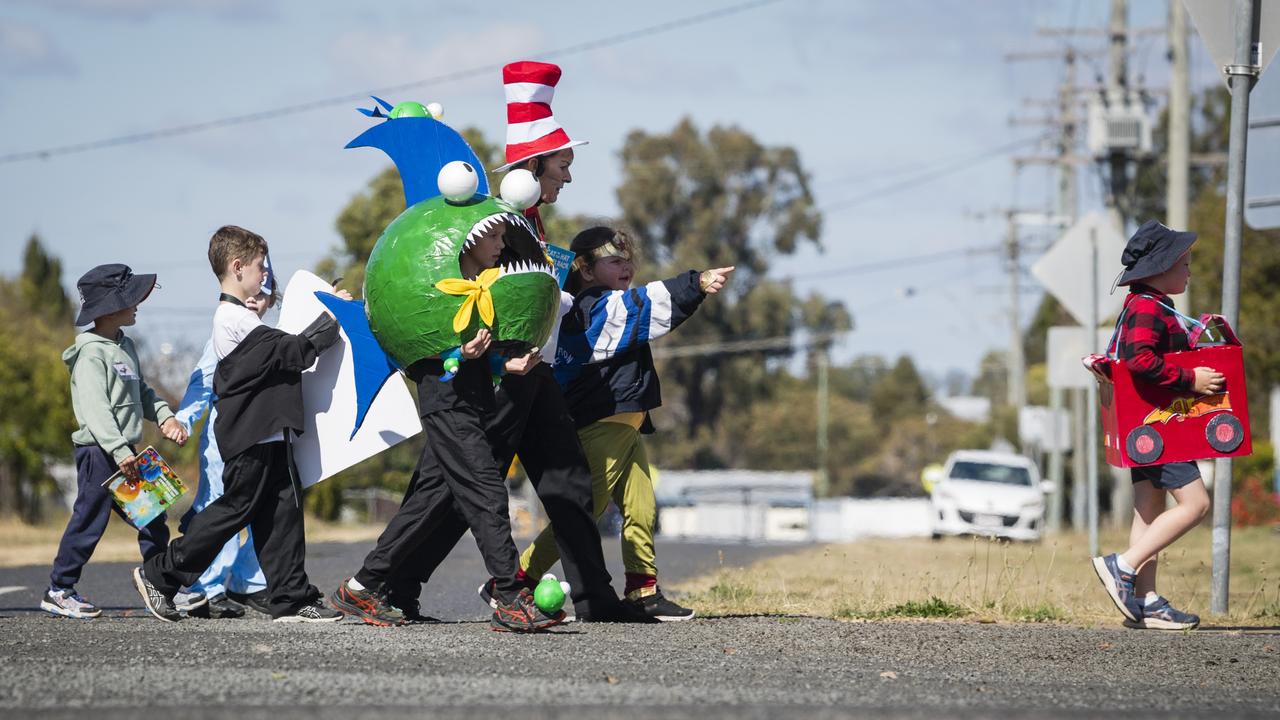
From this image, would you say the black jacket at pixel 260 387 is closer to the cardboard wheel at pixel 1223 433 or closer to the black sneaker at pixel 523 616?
the black sneaker at pixel 523 616

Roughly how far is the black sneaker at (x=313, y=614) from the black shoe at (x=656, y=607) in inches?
49.3

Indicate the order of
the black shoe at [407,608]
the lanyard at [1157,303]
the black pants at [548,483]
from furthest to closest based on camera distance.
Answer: the lanyard at [1157,303]
the black shoe at [407,608]
the black pants at [548,483]

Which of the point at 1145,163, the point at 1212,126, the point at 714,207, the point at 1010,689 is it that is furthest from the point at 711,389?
the point at 1010,689

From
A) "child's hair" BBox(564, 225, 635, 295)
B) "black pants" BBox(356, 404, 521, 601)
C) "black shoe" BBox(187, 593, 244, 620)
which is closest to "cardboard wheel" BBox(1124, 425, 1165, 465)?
"child's hair" BBox(564, 225, 635, 295)

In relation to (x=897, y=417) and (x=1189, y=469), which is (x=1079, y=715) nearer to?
(x=1189, y=469)

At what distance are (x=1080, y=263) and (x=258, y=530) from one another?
25.5ft

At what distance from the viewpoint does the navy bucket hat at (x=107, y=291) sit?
7.30 m

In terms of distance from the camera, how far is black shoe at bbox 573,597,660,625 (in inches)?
265

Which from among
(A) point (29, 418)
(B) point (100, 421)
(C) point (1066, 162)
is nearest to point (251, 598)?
(B) point (100, 421)

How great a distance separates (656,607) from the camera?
6.89 m

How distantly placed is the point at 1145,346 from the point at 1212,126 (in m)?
49.3

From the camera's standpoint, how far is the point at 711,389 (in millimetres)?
51844

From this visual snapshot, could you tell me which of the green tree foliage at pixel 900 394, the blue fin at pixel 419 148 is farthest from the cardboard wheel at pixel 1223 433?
the green tree foliage at pixel 900 394

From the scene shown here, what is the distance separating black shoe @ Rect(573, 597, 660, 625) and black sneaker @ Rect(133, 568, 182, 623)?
1.75 meters
